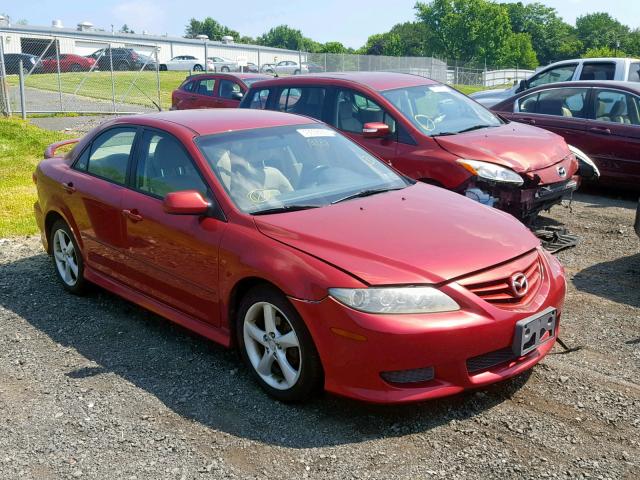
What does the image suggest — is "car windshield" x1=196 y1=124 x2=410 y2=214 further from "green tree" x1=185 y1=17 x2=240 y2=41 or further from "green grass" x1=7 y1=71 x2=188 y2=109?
"green tree" x1=185 y1=17 x2=240 y2=41

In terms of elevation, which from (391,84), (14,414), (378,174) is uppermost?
(391,84)

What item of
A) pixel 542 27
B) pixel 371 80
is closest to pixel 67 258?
pixel 371 80

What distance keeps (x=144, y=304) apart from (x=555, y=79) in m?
12.2

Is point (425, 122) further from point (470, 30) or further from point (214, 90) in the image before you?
point (470, 30)

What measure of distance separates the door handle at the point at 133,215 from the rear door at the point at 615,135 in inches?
268

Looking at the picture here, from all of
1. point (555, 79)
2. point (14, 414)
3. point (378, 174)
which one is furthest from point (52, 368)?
point (555, 79)

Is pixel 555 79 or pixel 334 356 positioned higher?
pixel 555 79

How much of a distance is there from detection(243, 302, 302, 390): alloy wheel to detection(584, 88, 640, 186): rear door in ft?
22.5

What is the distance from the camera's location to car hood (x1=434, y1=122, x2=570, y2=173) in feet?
23.7

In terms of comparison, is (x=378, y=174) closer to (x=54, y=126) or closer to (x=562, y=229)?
(x=562, y=229)

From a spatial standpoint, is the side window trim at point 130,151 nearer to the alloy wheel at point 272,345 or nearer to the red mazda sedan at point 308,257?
the red mazda sedan at point 308,257

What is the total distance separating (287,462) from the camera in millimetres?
3564

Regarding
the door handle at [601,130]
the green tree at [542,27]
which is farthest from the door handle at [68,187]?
the green tree at [542,27]

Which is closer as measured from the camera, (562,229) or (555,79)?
(562,229)
